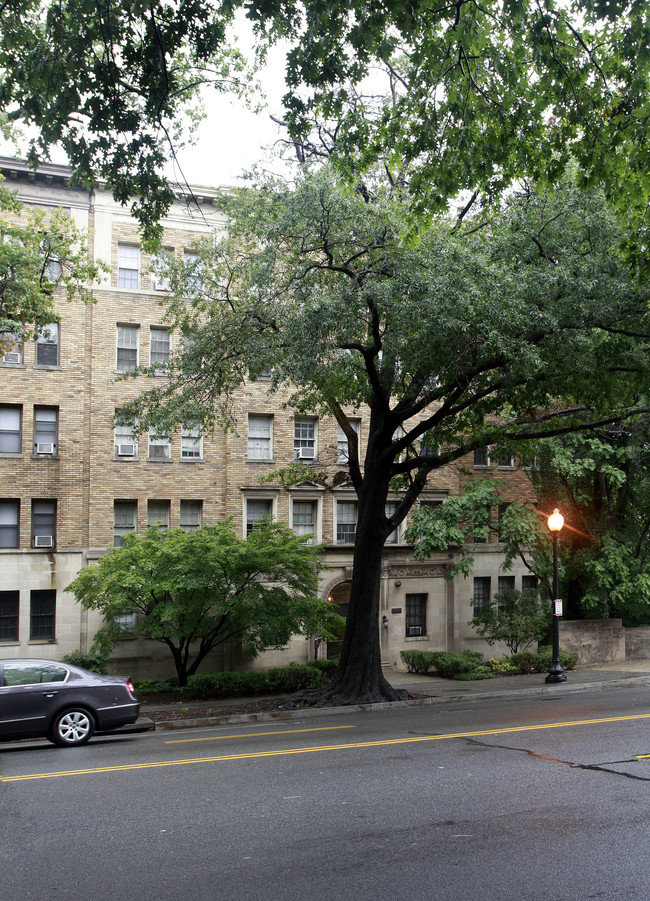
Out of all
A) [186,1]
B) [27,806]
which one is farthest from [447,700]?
[186,1]

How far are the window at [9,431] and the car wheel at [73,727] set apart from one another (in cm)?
1317

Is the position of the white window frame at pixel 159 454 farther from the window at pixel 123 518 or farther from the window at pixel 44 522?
the window at pixel 44 522

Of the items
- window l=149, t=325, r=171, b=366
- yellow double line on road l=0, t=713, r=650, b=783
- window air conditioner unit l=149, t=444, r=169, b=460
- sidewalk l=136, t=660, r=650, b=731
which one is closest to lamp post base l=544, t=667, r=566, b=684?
sidewalk l=136, t=660, r=650, b=731

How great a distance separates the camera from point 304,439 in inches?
1110

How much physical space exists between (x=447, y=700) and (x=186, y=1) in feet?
52.0

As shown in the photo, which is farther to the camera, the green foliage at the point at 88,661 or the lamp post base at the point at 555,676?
the green foliage at the point at 88,661

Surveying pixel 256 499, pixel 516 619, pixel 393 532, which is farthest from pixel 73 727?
pixel 393 532

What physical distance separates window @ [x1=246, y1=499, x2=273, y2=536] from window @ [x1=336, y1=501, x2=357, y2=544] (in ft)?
8.35

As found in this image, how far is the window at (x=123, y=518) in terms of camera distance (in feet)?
83.2

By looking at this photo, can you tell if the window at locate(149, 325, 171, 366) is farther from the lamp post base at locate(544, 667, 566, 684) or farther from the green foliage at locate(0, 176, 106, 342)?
the lamp post base at locate(544, 667, 566, 684)

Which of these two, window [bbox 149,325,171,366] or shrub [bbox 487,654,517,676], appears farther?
window [bbox 149,325,171,366]

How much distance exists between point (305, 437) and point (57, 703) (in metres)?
16.5

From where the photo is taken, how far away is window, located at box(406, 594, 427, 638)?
1182 inches

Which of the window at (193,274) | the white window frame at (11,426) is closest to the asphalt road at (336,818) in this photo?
the window at (193,274)
